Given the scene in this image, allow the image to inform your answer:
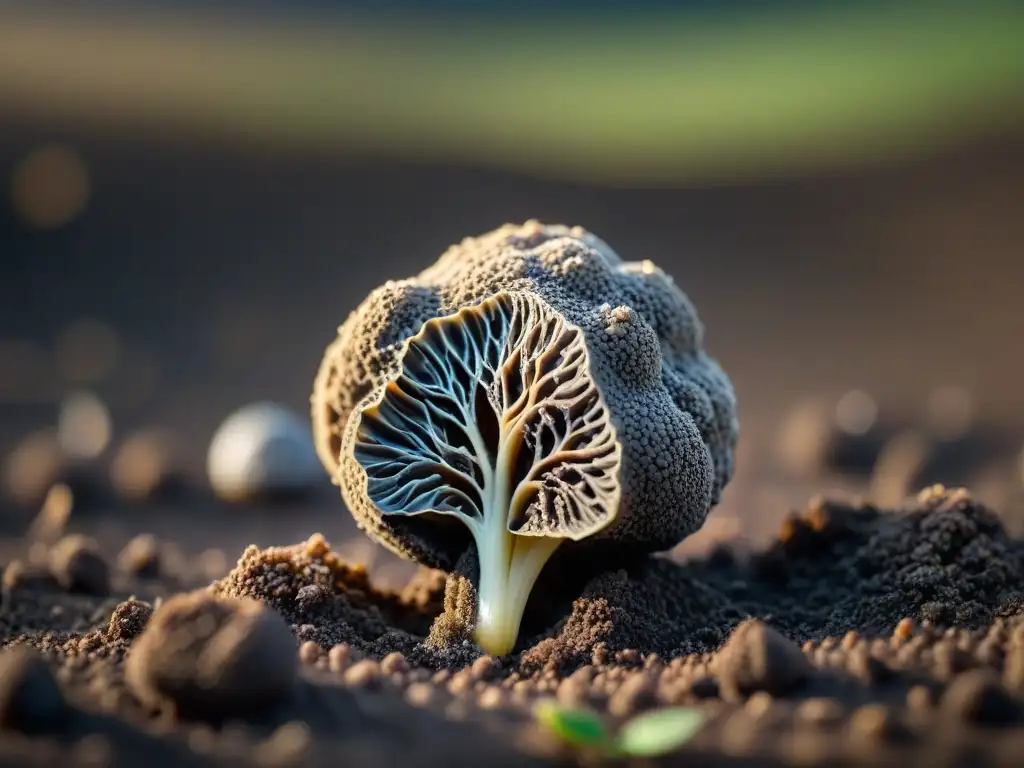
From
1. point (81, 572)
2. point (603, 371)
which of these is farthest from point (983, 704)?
point (81, 572)

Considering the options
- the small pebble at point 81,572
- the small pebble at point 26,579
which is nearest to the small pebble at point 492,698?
the small pebble at point 81,572

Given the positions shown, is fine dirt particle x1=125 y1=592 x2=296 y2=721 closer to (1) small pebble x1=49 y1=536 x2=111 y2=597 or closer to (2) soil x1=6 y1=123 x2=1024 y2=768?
(2) soil x1=6 y1=123 x2=1024 y2=768

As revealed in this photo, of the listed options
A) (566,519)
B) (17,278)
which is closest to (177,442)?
(17,278)

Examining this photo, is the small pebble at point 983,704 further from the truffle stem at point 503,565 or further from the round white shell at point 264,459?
the round white shell at point 264,459

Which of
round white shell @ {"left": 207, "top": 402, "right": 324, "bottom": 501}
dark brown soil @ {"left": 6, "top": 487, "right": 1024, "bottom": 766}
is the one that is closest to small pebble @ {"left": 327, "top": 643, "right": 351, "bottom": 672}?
dark brown soil @ {"left": 6, "top": 487, "right": 1024, "bottom": 766}

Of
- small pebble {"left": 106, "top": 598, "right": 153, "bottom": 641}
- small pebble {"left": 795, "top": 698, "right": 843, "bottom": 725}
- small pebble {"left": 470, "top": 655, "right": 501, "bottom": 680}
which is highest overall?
small pebble {"left": 106, "top": 598, "right": 153, "bottom": 641}
